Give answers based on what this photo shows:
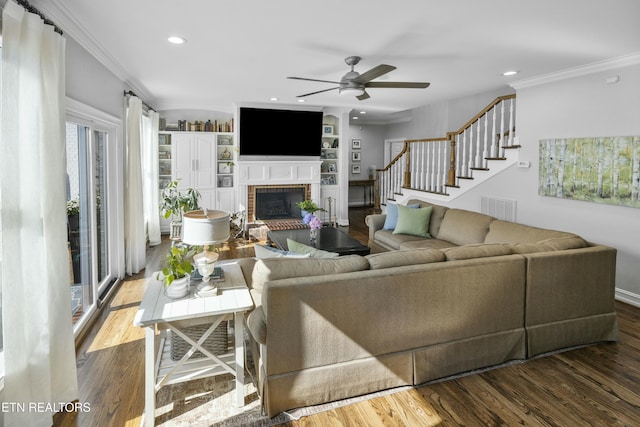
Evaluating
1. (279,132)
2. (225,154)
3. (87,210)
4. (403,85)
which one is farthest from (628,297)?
(225,154)

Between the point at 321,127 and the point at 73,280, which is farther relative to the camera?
the point at 321,127

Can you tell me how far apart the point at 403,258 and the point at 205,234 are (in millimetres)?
1344

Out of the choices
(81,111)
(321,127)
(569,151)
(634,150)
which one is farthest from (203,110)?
(634,150)

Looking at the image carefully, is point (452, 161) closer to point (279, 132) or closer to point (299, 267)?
point (279, 132)

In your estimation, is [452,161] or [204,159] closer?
[452,161]

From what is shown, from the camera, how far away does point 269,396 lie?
7.32ft

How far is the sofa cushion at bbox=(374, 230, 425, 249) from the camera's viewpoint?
4.87 metres

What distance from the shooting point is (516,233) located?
3.91m

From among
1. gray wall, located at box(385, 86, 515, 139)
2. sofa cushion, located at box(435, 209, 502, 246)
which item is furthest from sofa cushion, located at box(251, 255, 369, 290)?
gray wall, located at box(385, 86, 515, 139)

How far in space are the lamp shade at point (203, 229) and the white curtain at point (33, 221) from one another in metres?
0.75

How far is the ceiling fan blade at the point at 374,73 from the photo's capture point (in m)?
3.38

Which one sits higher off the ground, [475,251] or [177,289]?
[475,251]

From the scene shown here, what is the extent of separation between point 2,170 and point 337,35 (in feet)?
8.85

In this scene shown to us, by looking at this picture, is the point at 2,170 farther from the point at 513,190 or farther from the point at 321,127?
the point at 321,127
